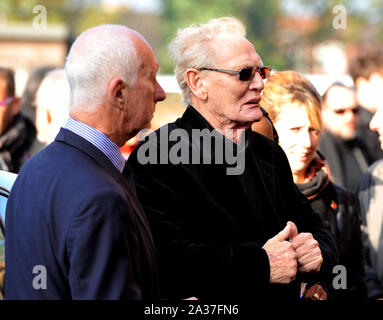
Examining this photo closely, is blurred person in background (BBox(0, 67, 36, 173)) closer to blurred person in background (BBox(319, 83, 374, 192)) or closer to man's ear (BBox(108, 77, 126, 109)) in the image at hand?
blurred person in background (BBox(319, 83, 374, 192))

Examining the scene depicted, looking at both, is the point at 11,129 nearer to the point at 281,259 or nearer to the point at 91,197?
the point at 281,259

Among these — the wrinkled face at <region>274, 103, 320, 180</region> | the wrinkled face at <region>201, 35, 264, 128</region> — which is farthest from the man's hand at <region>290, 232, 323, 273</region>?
the wrinkled face at <region>274, 103, 320, 180</region>

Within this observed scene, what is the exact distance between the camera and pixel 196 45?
336 centimetres

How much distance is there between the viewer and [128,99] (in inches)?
104

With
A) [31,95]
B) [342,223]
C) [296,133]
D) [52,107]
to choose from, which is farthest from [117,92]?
[31,95]

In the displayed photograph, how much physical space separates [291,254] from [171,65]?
6.49 ft

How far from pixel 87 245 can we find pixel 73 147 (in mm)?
367

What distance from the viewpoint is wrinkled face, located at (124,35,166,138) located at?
2.66 m

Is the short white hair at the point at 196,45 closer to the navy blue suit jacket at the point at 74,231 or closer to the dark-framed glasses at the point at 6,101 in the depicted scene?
the navy blue suit jacket at the point at 74,231

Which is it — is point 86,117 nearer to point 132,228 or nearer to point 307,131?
point 132,228

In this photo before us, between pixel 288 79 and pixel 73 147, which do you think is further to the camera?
pixel 288 79

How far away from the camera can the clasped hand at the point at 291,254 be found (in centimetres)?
307
